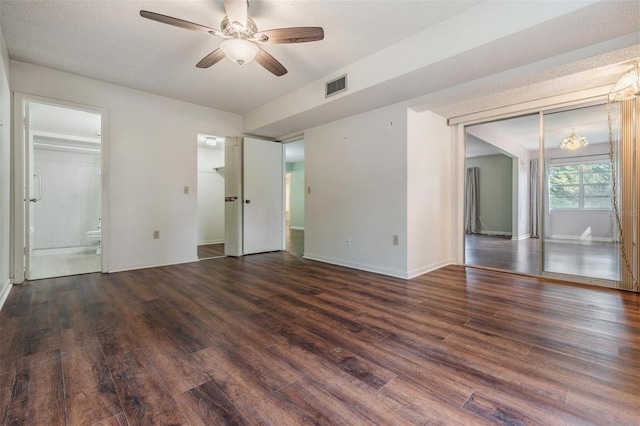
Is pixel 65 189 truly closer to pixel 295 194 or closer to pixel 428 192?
pixel 295 194

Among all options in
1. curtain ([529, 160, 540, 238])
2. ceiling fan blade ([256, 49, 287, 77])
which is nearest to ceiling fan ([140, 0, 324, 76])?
ceiling fan blade ([256, 49, 287, 77])

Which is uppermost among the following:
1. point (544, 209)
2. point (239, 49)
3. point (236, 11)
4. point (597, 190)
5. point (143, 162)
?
point (236, 11)

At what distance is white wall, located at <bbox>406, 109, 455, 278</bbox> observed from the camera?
352 centimetres

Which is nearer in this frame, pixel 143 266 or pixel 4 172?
pixel 4 172

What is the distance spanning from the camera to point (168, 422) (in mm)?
1136

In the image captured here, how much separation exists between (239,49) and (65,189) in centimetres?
606

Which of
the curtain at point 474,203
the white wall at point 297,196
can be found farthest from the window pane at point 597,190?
the white wall at point 297,196

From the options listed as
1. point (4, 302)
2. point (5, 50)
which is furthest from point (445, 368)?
point (5, 50)

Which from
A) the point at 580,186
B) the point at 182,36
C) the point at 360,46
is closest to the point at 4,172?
the point at 182,36

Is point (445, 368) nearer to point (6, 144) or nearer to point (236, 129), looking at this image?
point (6, 144)

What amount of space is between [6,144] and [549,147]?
20.3 feet

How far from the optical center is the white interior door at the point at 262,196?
5.04m

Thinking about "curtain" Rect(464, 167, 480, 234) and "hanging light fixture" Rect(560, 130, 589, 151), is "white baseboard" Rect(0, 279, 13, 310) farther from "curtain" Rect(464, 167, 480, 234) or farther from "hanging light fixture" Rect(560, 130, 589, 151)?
"curtain" Rect(464, 167, 480, 234)

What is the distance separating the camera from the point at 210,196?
662 centimetres
